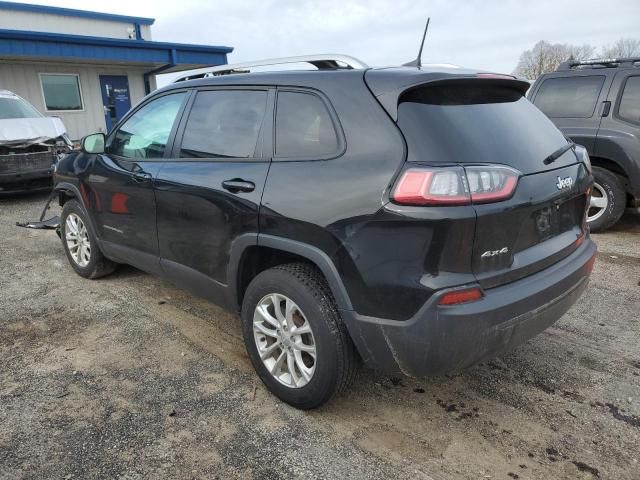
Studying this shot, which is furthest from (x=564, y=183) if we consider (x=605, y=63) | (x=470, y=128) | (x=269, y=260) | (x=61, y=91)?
(x=61, y=91)

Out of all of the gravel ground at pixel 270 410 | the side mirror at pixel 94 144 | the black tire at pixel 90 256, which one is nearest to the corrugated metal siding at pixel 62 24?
the black tire at pixel 90 256

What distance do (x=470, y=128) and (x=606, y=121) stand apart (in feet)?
15.0

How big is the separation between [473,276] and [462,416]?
965 millimetres

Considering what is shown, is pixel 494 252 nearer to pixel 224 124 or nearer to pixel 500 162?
pixel 500 162

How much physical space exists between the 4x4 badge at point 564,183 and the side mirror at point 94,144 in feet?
11.5

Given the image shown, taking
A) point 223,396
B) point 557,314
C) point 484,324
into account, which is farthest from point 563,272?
point 223,396

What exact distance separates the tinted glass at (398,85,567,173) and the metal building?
1430 centimetres

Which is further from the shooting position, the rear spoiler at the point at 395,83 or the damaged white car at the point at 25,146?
the damaged white car at the point at 25,146

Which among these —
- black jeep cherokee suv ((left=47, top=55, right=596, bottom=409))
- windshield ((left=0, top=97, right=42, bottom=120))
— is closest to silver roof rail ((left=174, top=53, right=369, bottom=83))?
black jeep cherokee suv ((left=47, top=55, right=596, bottom=409))

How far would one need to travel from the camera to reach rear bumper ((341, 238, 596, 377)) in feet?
6.85

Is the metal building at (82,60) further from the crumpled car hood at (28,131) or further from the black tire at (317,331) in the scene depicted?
the black tire at (317,331)

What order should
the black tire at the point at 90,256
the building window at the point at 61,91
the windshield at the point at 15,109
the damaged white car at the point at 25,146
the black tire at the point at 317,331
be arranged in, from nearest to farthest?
the black tire at the point at 317,331 → the black tire at the point at 90,256 → the damaged white car at the point at 25,146 → the windshield at the point at 15,109 → the building window at the point at 61,91

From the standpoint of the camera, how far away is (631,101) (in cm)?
577

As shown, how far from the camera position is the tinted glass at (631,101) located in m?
5.72
